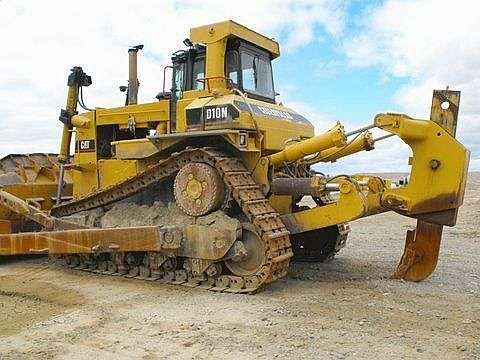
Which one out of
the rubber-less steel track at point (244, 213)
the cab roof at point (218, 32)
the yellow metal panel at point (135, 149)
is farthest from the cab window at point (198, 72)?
the rubber-less steel track at point (244, 213)

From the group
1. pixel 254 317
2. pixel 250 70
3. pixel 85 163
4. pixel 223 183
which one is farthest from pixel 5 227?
pixel 254 317

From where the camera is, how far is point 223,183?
23.9ft

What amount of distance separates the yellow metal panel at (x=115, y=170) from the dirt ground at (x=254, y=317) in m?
1.55

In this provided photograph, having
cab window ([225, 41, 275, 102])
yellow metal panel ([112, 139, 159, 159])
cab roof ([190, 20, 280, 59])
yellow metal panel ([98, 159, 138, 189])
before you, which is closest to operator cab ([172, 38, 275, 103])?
cab window ([225, 41, 275, 102])

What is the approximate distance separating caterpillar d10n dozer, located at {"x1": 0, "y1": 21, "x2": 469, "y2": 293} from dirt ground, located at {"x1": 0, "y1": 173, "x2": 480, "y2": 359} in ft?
1.40

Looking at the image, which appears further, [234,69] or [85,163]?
[85,163]

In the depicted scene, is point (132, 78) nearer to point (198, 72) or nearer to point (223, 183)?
point (198, 72)

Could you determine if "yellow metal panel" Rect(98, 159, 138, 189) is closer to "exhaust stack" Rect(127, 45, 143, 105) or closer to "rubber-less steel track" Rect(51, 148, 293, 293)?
"rubber-less steel track" Rect(51, 148, 293, 293)

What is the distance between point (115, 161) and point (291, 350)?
516 cm

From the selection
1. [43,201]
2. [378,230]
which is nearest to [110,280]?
[43,201]

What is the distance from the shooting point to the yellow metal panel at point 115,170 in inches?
343

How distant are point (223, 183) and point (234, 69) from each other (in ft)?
6.47

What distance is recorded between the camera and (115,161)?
904 centimetres

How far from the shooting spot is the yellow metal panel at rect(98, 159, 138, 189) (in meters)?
8.71
